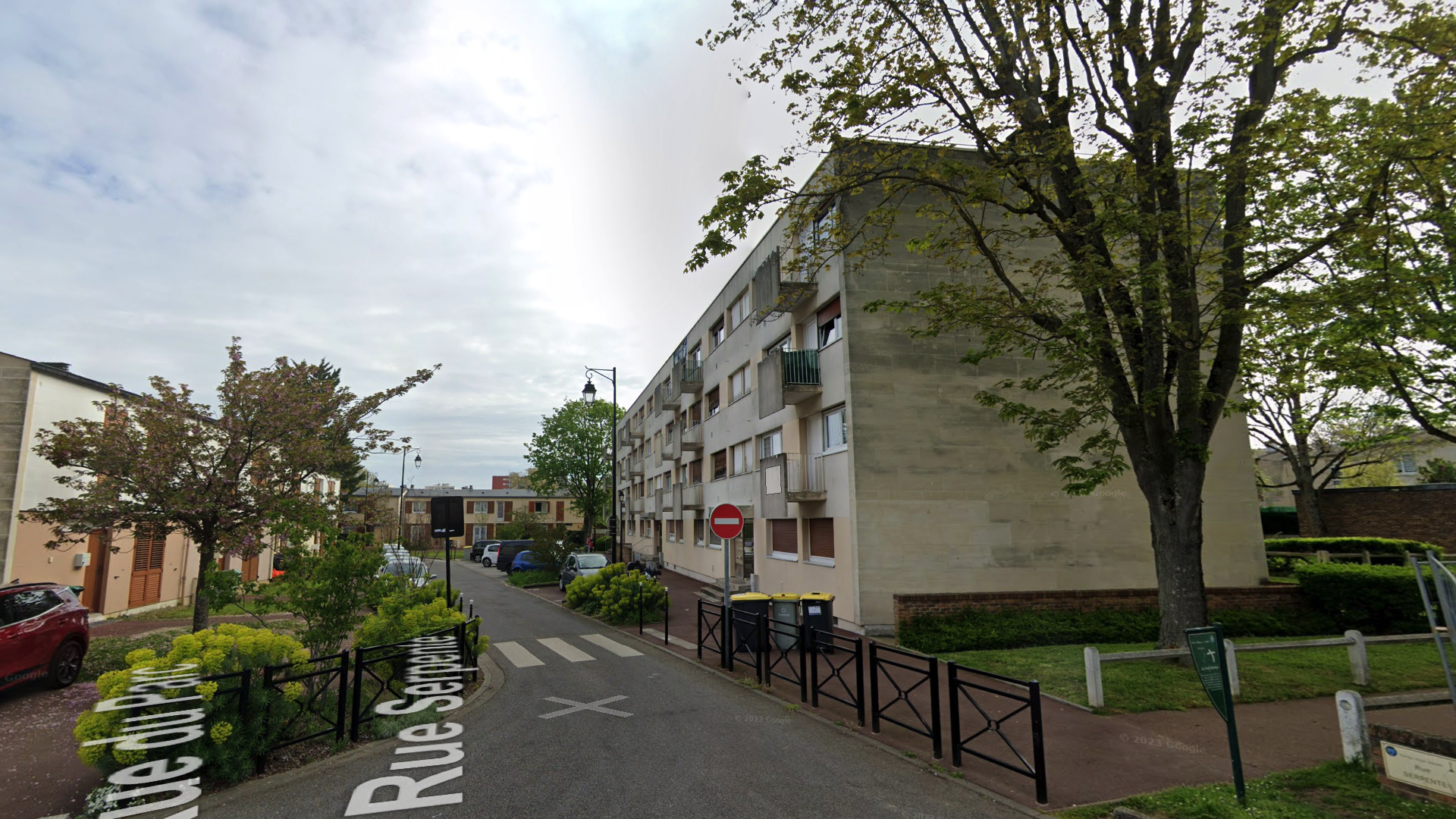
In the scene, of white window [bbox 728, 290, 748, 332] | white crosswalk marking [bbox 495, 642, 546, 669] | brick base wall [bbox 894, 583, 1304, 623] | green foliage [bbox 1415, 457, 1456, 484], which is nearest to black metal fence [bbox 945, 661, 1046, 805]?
brick base wall [bbox 894, 583, 1304, 623]

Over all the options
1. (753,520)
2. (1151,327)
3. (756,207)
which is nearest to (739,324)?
(753,520)

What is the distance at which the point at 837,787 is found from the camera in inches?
234

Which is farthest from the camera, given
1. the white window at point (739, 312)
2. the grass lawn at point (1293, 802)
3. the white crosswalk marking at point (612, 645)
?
the white window at point (739, 312)

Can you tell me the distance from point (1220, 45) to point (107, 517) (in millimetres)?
18924

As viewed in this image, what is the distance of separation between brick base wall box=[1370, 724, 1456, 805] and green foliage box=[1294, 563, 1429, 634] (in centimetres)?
1081

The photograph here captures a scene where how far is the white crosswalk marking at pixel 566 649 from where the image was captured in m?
12.4

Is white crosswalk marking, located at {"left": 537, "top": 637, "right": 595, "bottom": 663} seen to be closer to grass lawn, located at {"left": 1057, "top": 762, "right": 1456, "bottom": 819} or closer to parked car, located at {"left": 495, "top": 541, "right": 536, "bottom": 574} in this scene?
grass lawn, located at {"left": 1057, "top": 762, "right": 1456, "bottom": 819}

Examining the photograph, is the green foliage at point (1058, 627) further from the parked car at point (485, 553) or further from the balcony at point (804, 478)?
the parked car at point (485, 553)

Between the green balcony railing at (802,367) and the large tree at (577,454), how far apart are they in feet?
126

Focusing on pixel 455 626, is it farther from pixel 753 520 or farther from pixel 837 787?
pixel 753 520

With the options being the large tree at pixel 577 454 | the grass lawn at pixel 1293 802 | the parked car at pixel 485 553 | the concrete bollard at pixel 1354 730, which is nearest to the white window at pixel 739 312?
the concrete bollard at pixel 1354 730

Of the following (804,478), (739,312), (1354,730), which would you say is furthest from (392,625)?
(739,312)

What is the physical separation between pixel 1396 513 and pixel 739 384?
84.1 ft

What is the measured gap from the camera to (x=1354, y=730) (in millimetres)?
5926
